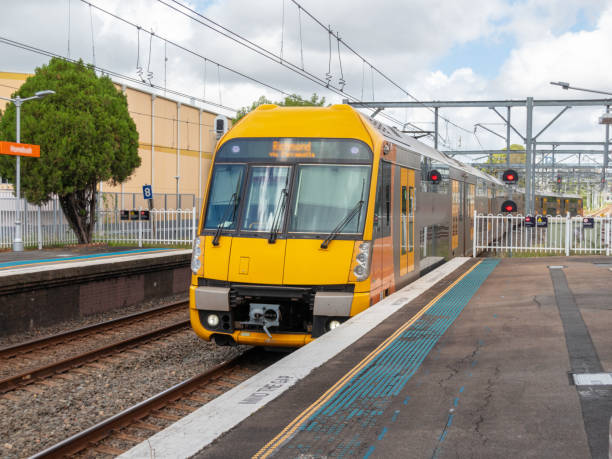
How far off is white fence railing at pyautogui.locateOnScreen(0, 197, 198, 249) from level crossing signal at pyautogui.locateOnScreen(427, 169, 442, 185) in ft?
34.7

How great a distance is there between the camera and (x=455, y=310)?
915 centimetres

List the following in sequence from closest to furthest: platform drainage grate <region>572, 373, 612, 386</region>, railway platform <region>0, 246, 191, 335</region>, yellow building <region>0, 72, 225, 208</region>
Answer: platform drainage grate <region>572, 373, 612, 386</region>
railway platform <region>0, 246, 191, 335</region>
yellow building <region>0, 72, 225, 208</region>

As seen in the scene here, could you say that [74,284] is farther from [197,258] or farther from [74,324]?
Result: [197,258]

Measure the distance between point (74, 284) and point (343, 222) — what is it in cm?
744

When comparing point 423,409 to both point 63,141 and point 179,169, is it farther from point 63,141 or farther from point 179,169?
point 179,169

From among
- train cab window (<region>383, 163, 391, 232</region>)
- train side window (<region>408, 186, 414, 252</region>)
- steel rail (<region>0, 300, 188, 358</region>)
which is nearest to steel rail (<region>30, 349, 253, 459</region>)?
train cab window (<region>383, 163, 391, 232</region>)

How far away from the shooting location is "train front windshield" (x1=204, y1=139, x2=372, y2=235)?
8.67 metres

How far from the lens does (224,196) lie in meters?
9.05

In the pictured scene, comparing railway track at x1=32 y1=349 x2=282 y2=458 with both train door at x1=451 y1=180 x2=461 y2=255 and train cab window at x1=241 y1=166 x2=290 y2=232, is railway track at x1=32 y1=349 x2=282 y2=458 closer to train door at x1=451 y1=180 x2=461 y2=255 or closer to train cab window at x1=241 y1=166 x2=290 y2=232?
train cab window at x1=241 y1=166 x2=290 y2=232

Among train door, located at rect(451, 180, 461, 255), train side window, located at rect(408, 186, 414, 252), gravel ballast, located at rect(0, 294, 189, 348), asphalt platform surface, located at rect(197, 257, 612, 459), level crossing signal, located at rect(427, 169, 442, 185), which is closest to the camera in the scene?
asphalt platform surface, located at rect(197, 257, 612, 459)

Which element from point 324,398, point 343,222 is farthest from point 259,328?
point 324,398

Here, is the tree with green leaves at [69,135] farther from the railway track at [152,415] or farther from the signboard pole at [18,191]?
the railway track at [152,415]

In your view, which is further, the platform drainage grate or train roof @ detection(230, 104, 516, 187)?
train roof @ detection(230, 104, 516, 187)

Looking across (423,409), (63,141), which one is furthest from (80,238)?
(423,409)
